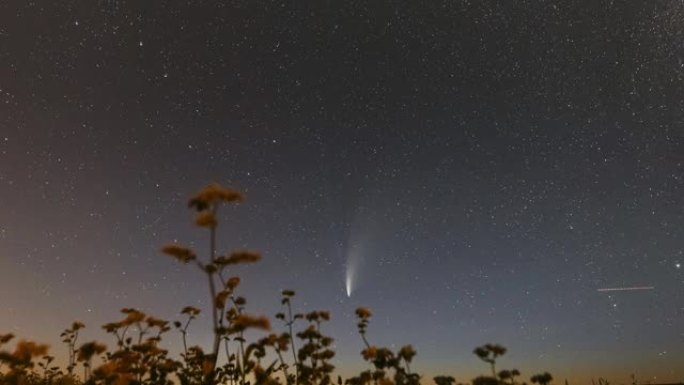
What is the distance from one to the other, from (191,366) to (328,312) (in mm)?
3354

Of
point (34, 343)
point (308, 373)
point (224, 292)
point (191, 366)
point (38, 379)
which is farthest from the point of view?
point (38, 379)

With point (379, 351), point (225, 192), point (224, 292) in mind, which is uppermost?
point (225, 192)

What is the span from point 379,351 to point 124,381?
426 centimetres

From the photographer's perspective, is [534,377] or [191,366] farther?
[191,366]

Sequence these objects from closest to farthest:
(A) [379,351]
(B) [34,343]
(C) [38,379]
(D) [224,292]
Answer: (B) [34,343], (D) [224,292], (A) [379,351], (C) [38,379]

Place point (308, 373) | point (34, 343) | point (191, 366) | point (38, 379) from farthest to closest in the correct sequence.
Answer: point (38, 379) < point (191, 366) < point (308, 373) < point (34, 343)

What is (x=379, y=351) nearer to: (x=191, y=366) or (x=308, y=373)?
(x=308, y=373)

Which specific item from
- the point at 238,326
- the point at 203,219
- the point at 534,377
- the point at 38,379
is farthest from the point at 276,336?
the point at 38,379

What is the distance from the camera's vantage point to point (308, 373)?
1052 centimetres

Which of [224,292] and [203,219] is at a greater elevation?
[203,219]

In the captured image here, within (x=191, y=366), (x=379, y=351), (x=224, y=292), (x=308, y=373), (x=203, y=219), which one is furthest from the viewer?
(x=191, y=366)

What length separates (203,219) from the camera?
6633 mm

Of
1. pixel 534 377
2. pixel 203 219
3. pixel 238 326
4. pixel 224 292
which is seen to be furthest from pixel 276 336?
pixel 534 377

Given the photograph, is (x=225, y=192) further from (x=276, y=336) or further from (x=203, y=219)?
(x=276, y=336)
